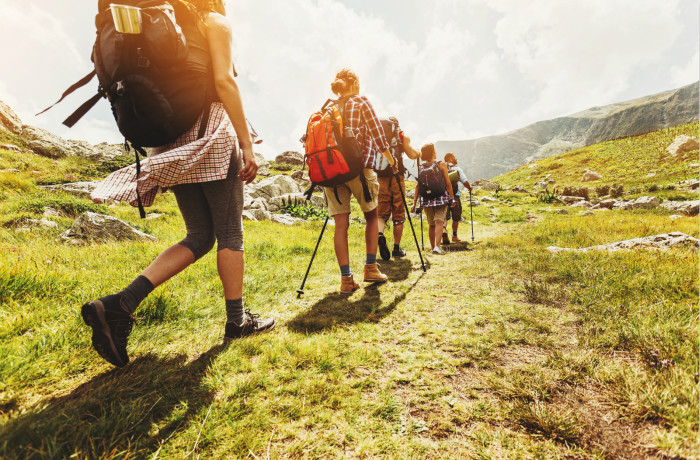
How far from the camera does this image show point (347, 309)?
361cm

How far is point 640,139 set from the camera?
182ft

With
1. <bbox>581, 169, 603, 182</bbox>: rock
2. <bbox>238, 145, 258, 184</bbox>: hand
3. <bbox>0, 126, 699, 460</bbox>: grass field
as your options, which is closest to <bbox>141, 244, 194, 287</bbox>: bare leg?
<bbox>0, 126, 699, 460</bbox>: grass field

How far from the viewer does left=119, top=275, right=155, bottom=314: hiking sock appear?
204 cm

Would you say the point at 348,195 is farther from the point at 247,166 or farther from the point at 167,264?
the point at 167,264

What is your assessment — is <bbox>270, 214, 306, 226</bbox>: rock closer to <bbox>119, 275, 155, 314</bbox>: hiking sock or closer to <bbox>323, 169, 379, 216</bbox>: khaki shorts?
<bbox>323, 169, 379, 216</bbox>: khaki shorts

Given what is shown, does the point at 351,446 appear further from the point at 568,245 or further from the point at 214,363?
the point at 568,245

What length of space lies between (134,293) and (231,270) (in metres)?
0.70

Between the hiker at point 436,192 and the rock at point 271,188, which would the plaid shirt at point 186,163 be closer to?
the hiker at point 436,192

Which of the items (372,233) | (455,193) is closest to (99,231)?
(372,233)

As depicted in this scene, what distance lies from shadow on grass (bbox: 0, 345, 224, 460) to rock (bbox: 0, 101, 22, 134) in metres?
37.3

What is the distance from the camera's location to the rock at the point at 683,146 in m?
39.7

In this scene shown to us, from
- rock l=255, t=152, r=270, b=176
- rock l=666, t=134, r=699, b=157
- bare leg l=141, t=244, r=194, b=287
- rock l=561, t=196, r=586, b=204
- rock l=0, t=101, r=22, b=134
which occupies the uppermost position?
rock l=0, t=101, r=22, b=134

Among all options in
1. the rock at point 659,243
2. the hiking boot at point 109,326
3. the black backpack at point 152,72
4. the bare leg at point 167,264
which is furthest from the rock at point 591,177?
the hiking boot at point 109,326

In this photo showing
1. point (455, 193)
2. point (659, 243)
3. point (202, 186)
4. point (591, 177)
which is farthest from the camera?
point (591, 177)
